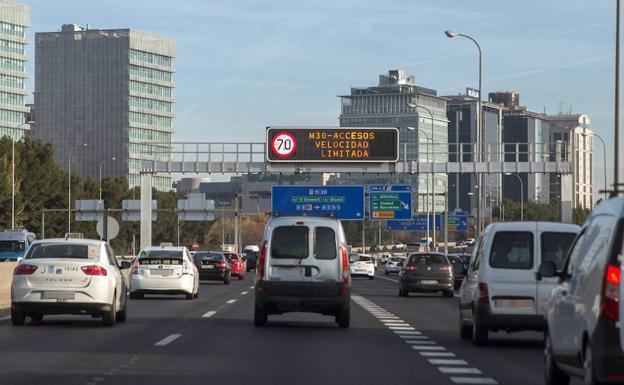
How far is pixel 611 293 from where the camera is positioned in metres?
10.2

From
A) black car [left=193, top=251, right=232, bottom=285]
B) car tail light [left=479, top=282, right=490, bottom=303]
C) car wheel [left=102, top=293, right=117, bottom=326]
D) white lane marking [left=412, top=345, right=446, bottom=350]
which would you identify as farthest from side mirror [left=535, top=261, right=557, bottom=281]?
black car [left=193, top=251, right=232, bottom=285]

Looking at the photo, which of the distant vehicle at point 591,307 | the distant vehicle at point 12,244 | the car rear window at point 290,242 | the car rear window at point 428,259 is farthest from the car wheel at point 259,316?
the distant vehicle at point 12,244

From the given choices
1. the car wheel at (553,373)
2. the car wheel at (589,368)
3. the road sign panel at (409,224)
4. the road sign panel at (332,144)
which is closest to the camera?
the car wheel at (589,368)

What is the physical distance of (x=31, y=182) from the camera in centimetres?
11112

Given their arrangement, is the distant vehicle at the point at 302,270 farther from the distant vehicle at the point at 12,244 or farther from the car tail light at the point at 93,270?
the distant vehicle at the point at 12,244

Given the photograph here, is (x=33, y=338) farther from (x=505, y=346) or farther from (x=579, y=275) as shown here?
(x=579, y=275)

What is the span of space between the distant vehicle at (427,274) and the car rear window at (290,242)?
2100 cm

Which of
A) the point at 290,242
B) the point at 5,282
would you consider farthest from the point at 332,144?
the point at 290,242

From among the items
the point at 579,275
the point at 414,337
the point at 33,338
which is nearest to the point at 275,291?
the point at 414,337

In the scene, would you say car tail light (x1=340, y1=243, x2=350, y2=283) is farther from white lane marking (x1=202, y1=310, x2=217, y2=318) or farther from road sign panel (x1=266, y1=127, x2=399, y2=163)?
road sign panel (x1=266, y1=127, x2=399, y2=163)

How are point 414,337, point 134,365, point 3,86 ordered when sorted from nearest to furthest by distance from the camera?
point 134,365 < point 414,337 < point 3,86

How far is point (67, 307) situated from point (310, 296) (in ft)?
14.2

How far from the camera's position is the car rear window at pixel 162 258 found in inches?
1547

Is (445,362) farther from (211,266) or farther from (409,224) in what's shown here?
(409,224)
